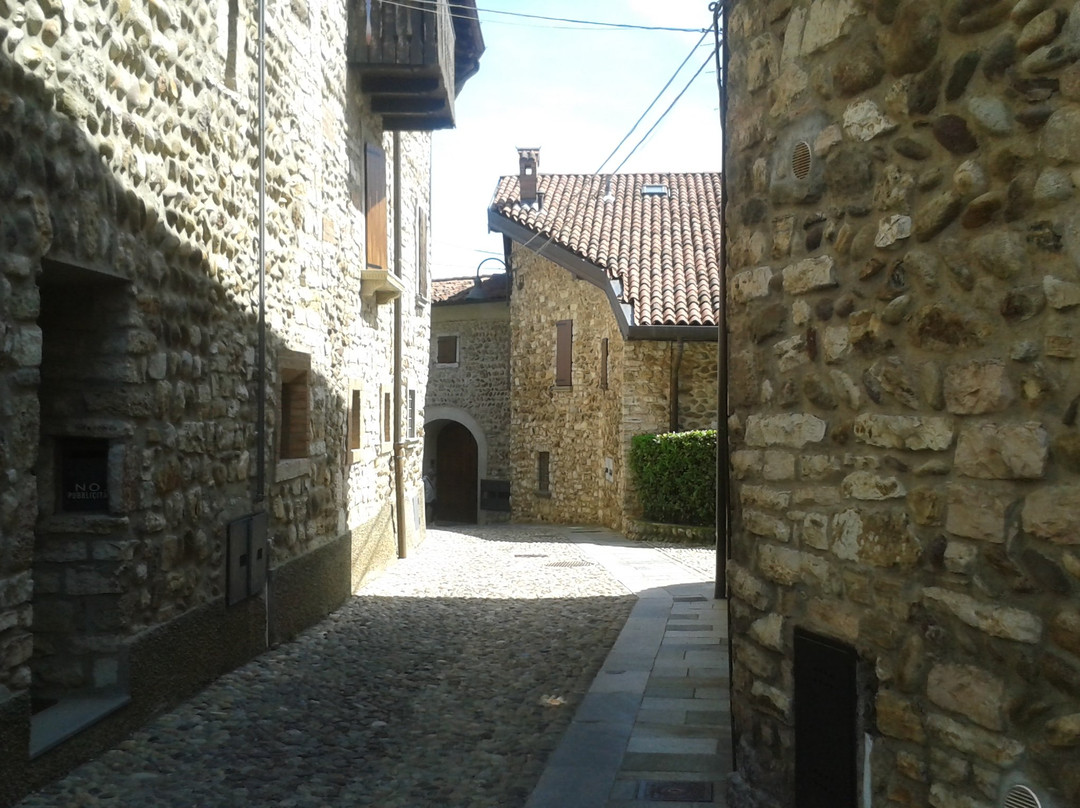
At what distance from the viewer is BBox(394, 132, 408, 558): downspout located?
11320mm

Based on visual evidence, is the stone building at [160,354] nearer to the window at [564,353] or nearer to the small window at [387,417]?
the small window at [387,417]

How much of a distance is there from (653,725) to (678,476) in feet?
31.9

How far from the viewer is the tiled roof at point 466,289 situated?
2256cm

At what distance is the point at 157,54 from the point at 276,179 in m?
1.89

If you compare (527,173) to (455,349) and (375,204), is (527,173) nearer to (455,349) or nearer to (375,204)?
(455,349)

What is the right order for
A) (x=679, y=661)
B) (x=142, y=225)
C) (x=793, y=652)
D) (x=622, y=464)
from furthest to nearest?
1. (x=622, y=464)
2. (x=679, y=661)
3. (x=142, y=225)
4. (x=793, y=652)

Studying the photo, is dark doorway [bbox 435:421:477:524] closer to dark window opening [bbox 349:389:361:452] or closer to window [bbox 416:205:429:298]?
window [bbox 416:205:429:298]

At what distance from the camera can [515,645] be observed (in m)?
6.91

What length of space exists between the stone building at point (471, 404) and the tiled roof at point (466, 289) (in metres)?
0.03

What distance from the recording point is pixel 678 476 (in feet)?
47.2

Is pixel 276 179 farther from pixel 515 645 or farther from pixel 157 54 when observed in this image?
pixel 515 645

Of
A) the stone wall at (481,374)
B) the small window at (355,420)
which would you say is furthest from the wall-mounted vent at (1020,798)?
the stone wall at (481,374)

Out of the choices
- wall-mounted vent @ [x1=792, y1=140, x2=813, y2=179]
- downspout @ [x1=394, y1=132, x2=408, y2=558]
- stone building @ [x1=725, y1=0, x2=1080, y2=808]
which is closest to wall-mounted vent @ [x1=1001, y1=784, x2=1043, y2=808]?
stone building @ [x1=725, y1=0, x2=1080, y2=808]

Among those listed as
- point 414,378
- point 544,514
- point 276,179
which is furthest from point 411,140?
point 544,514
